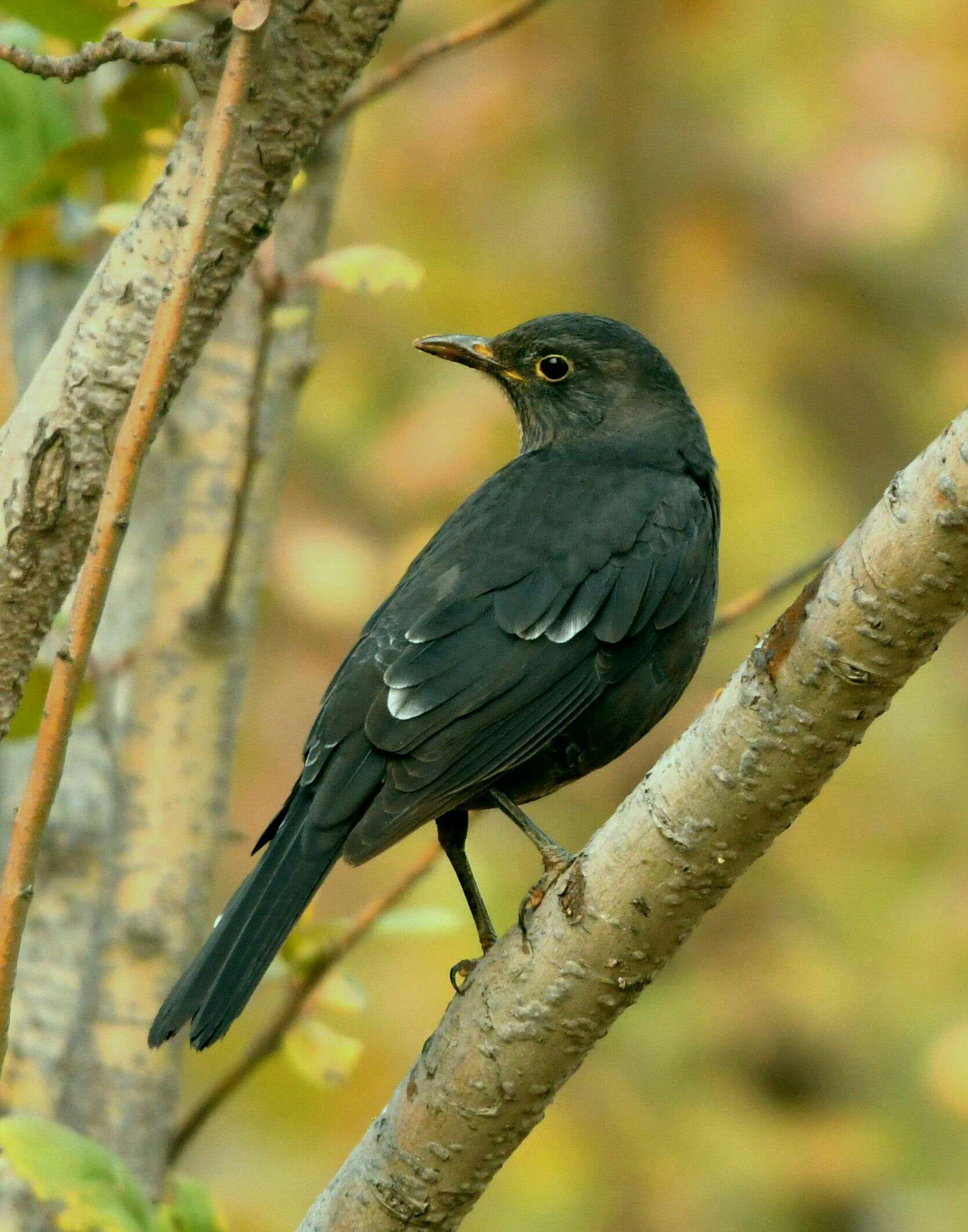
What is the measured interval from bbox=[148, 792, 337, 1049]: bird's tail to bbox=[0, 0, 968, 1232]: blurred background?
251 centimetres

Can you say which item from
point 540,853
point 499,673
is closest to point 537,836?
point 540,853

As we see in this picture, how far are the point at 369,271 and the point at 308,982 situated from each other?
141 cm

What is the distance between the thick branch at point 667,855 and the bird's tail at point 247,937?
1.22 feet

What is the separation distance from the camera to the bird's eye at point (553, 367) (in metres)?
4.39

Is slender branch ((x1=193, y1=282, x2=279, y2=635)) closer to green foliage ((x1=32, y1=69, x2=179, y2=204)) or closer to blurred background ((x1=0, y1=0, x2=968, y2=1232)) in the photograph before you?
green foliage ((x1=32, y1=69, x2=179, y2=204))

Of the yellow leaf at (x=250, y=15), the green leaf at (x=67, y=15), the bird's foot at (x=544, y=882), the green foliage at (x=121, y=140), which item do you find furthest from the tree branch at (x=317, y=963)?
the yellow leaf at (x=250, y=15)

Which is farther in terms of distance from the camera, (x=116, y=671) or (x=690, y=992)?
(x=690, y=992)

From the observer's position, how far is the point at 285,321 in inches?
128

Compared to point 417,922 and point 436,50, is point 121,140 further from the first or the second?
point 417,922

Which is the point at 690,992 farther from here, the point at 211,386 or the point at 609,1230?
the point at 211,386

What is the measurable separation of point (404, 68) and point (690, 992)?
16.9ft

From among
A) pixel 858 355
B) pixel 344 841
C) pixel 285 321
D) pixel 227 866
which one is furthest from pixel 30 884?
pixel 858 355

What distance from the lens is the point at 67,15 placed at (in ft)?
10.4

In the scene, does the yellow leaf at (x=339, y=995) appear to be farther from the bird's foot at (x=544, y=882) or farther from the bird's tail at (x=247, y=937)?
the bird's foot at (x=544, y=882)
